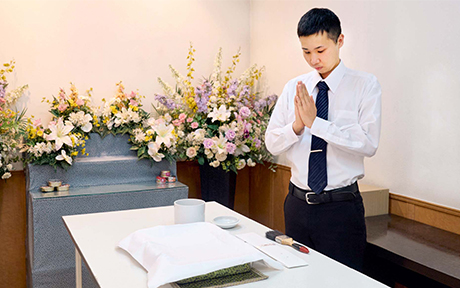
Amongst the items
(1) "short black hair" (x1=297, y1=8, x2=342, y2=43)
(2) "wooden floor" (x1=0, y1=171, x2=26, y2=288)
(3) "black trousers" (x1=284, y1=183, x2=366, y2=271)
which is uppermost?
(1) "short black hair" (x1=297, y1=8, x2=342, y2=43)

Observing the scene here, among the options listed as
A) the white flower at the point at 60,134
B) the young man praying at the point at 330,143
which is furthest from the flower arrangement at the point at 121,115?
the young man praying at the point at 330,143

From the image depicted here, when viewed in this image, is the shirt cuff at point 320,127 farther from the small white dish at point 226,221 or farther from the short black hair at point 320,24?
the small white dish at point 226,221

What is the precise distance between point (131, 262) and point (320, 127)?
3.27ft

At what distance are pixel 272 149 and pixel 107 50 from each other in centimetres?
199

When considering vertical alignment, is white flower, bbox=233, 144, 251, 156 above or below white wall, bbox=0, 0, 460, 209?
below

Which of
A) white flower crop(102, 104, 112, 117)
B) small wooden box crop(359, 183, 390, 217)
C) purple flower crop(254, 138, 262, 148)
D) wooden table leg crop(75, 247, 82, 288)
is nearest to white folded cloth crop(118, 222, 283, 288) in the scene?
wooden table leg crop(75, 247, 82, 288)

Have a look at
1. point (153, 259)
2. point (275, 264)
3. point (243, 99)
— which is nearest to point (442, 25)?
point (243, 99)

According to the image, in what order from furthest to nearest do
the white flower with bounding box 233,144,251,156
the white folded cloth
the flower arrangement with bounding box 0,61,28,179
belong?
1. the white flower with bounding box 233,144,251,156
2. the flower arrangement with bounding box 0,61,28,179
3. the white folded cloth

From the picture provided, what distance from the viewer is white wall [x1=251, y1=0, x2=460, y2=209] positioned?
2141 mm

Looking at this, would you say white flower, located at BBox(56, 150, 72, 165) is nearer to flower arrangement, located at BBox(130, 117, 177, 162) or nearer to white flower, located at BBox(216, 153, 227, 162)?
flower arrangement, located at BBox(130, 117, 177, 162)

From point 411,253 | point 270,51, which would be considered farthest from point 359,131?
point 270,51

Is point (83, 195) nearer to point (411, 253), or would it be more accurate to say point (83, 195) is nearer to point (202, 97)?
point (202, 97)

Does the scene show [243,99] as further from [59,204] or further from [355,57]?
[59,204]

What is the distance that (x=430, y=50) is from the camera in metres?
2.23
